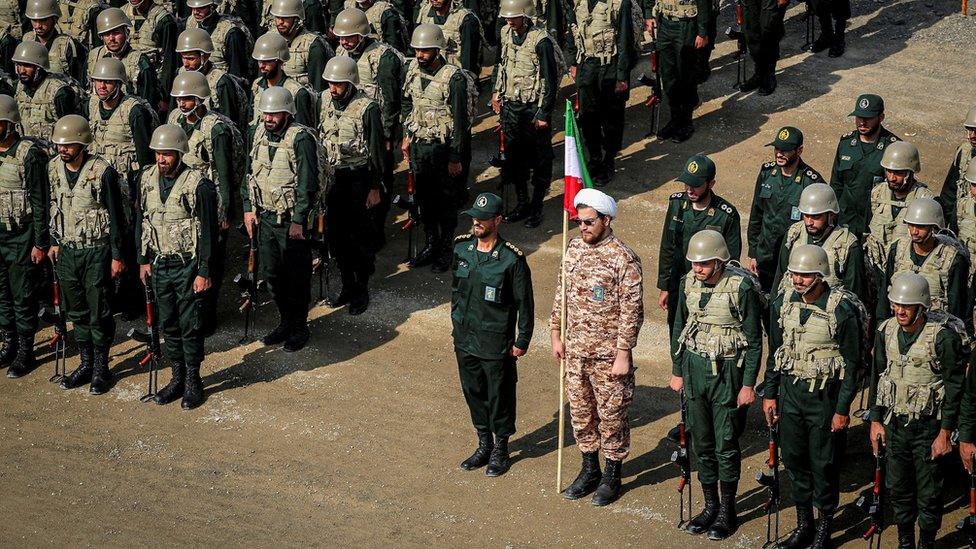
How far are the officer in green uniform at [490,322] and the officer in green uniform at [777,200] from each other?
8.18 ft

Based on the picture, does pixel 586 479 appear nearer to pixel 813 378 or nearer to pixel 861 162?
pixel 813 378

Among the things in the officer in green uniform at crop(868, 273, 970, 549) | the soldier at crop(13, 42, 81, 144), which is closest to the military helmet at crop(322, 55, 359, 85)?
the soldier at crop(13, 42, 81, 144)

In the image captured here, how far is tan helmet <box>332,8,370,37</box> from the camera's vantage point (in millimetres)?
16844

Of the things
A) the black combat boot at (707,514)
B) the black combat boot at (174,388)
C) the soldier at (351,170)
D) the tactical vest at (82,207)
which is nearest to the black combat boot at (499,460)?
the black combat boot at (707,514)

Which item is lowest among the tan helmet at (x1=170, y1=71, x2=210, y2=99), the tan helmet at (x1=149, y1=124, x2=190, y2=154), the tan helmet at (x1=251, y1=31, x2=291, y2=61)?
the tan helmet at (x1=149, y1=124, x2=190, y2=154)

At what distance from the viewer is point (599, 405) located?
12133 millimetres

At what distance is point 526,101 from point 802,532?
7.00 meters

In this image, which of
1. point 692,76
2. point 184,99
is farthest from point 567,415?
point 692,76

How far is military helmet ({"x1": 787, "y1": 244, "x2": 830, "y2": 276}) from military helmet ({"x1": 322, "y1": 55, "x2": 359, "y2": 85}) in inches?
236

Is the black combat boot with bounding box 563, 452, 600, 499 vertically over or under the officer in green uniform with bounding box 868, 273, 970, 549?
under

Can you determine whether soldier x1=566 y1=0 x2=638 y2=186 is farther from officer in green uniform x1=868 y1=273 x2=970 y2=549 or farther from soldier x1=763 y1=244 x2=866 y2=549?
officer in green uniform x1=868 y1=273 x2=970 y2=549

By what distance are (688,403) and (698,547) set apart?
111 centimetres

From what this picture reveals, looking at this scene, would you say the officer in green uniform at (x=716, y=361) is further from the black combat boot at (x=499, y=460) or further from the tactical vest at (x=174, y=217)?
the tactical vest at (x=174, y=217)

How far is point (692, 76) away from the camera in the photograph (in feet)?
62.0
